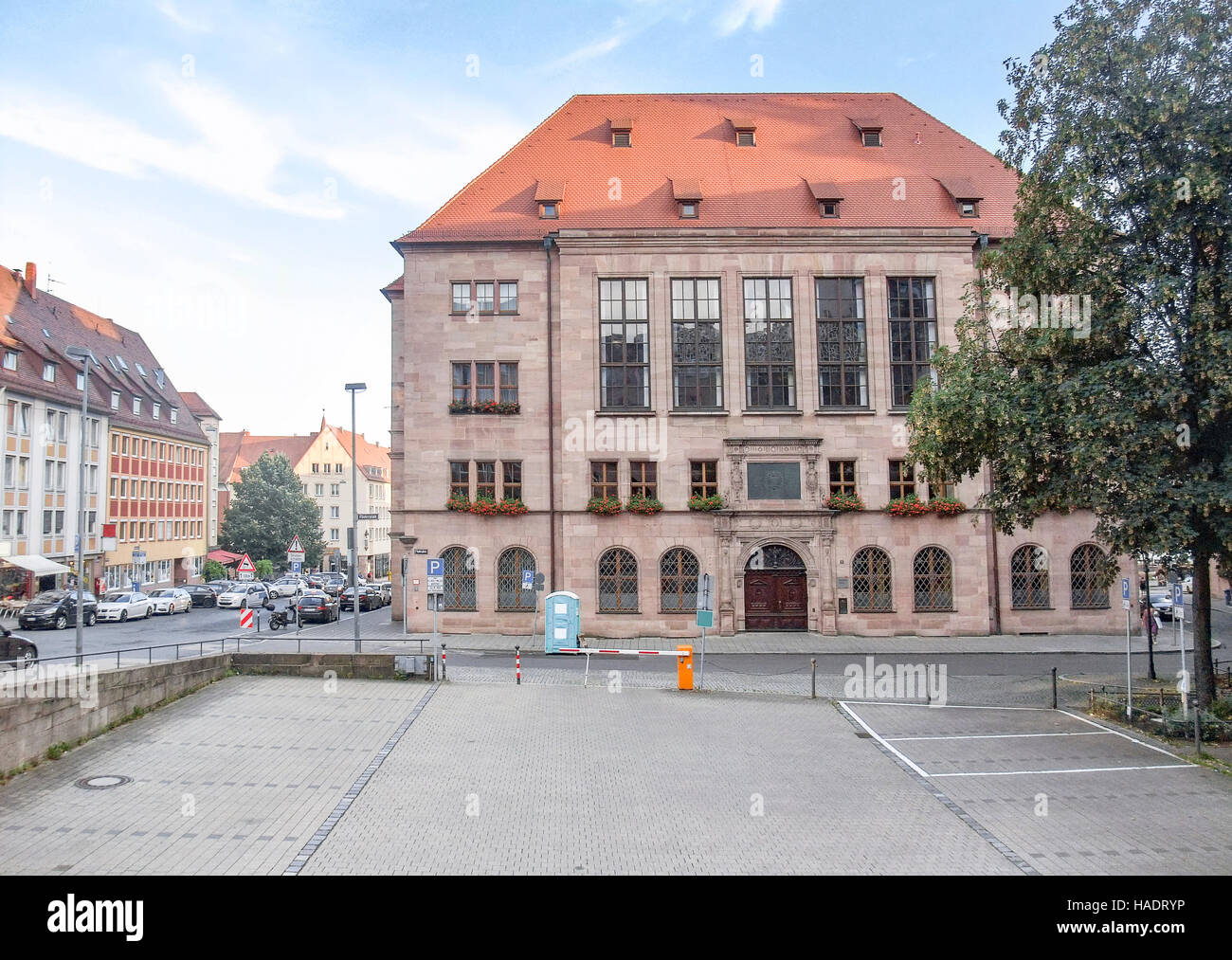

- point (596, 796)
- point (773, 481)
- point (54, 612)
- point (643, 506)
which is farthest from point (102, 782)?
point (54, 612)

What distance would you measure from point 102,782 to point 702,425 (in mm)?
21795

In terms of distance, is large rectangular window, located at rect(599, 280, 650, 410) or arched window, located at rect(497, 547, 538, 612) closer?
arched window, located at rect(497, 547, 538, 612)

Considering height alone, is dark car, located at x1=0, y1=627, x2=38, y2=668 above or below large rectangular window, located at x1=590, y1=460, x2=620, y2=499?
below

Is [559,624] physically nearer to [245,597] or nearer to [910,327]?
[910,327]

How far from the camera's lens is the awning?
137 feet

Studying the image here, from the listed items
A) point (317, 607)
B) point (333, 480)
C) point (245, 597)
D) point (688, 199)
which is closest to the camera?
point (688, 199)

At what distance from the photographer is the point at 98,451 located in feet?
173

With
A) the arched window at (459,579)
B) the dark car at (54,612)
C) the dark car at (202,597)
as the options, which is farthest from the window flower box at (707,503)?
the dark car at (202,597)

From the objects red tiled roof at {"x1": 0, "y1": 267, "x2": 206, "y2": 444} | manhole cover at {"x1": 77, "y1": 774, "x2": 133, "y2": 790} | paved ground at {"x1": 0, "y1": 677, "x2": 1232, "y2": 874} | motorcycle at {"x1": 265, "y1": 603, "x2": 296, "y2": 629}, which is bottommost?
paved ground at {"x1": 0, "y1": 677, "x2": 1232, "y2": 874}

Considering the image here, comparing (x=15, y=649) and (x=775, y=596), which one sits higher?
(x=775, y=596)

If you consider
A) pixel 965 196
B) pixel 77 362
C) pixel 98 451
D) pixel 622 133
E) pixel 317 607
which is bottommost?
pixel 317 607

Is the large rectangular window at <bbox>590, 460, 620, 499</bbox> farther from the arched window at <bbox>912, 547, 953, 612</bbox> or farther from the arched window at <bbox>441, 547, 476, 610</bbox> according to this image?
the arched window at <bbox>912, 547, 953, 612</bbox>

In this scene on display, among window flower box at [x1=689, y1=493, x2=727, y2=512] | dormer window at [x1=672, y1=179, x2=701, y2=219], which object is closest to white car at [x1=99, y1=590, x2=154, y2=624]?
window flower box at [x1=689, y1=493, x2=727, y2=512]

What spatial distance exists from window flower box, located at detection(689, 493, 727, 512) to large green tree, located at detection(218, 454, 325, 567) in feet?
163
